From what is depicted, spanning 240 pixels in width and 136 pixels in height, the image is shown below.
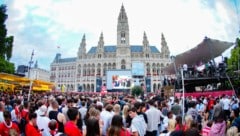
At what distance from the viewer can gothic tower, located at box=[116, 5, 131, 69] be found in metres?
115

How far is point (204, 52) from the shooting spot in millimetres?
31406

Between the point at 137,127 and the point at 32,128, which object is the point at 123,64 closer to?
the point at 137,127

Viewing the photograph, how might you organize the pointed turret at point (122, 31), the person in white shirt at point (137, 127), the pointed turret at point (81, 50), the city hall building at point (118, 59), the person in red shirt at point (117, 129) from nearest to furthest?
the person in red shirt at point (117, 129), the person in white shirt at point (137, 127), the city hall building at point (118, 59), the pointed turret at point (122, 31), the pointed turret at point (81, 50)

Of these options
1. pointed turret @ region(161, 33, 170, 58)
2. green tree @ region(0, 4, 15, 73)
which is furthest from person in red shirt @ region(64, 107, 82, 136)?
pointed turret @ region(161, 33, 170, 58)

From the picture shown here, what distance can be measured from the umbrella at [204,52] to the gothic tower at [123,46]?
75.4 m

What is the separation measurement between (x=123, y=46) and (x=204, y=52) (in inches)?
3384

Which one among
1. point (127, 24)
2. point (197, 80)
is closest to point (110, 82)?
point (197, 80)

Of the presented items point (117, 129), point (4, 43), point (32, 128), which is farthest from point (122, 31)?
point (117, 129)

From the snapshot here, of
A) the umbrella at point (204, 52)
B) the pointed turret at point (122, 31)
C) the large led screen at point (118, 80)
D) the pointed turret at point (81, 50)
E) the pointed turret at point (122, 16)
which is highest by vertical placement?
the pointed turret at point (122, 16)

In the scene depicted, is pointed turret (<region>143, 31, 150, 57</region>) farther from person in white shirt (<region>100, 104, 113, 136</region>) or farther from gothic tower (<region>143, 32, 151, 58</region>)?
person in white shirt (<region>100, 104, 113, 136</region>)

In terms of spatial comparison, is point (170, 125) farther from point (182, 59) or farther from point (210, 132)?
point (182, 59)

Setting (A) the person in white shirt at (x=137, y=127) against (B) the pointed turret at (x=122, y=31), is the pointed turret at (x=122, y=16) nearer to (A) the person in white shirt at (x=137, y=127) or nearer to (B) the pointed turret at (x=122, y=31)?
(B) the pointed turret at (x=122, y=31)

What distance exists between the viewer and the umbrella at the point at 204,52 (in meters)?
26.9

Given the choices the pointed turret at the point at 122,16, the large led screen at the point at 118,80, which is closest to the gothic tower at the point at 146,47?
the pointed turret at the point at 122,16
